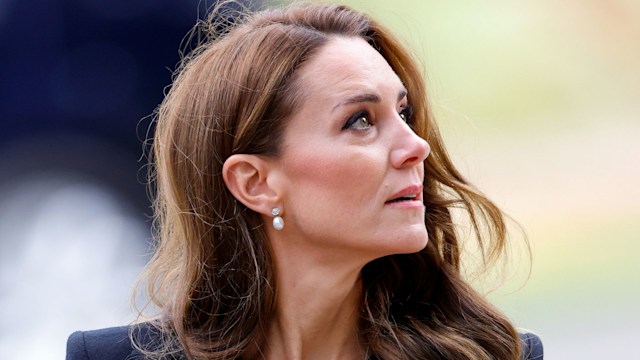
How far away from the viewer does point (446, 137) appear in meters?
3.22

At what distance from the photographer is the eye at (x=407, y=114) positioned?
2.27 meters

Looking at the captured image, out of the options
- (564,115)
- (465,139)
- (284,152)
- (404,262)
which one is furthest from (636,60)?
(284,152)

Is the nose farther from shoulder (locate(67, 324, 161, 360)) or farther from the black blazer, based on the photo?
shoulder (locate(67, 324, 161, 360))

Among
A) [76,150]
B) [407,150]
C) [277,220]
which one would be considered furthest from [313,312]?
[76,150]

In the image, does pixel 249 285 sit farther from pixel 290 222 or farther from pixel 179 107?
pixel 179 107

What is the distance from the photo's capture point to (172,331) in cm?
227

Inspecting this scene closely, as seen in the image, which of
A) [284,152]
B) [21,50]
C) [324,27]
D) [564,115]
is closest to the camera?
[284,152]

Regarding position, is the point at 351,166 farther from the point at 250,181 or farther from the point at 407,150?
the point at 250,181

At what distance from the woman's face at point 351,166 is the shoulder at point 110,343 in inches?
18.8

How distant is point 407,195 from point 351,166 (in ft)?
0.49

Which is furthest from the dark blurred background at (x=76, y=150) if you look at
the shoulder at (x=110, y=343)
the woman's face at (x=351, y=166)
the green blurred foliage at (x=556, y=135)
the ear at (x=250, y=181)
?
the woman's face at (x=351, y=166)

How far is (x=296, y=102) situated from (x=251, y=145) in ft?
0.49

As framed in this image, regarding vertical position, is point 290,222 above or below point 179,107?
below

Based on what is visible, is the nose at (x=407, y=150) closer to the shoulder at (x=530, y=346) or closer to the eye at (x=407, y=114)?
the eye at (x=407, y=114)
